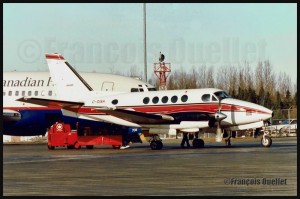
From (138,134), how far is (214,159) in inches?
521

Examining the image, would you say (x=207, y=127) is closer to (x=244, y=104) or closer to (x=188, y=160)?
(x=244, y=104)

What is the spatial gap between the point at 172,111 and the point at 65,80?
745cm

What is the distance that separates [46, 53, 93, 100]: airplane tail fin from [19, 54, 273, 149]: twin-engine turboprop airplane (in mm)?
810

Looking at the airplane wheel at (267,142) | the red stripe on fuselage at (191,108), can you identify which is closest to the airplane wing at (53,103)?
the red stripe on fuselage at (191,108)

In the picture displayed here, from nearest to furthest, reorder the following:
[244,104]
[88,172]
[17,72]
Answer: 1. [88,172]
2. [244,104]
3. [17,72]

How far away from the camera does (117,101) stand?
43.2m

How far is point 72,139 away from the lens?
43781mm

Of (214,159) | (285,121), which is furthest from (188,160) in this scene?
(285,121)

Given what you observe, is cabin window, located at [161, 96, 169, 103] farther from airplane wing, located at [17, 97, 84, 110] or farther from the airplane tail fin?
the airplane tail fin

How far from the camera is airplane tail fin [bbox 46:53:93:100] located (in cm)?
4450

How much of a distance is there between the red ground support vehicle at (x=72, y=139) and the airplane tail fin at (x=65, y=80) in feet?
6.16

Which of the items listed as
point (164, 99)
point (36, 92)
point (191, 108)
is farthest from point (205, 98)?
point (36, 92)

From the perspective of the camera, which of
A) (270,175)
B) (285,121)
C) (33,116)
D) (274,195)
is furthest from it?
(285,121)

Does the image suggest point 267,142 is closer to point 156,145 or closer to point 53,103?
point 156,145
